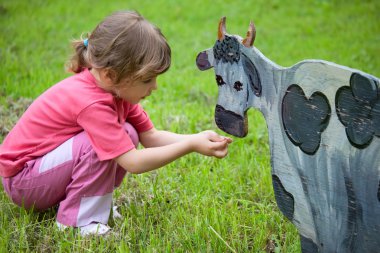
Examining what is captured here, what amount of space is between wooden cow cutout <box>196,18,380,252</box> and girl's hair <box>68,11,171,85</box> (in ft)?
0.76

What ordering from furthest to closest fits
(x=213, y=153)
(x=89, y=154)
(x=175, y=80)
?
(x=175, y=80) < (x=89, y=154) < (x=213, y=153)

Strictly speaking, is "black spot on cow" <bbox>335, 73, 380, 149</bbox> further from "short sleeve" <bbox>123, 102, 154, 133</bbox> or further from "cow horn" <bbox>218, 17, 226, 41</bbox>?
"short sleeve" <bbox>123, 102, 154, 133</bbox>

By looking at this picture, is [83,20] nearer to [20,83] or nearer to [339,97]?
[20,83]

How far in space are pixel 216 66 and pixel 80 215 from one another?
3.06 feet

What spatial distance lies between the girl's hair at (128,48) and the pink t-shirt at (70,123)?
13cm

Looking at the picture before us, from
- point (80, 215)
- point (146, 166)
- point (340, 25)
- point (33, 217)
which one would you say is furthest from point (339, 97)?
point (340, 25)

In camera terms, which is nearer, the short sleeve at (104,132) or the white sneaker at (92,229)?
the short sleeve at (104,132)

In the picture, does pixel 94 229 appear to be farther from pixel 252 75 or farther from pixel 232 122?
pixel 252 75

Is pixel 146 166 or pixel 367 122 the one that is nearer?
pixel 367 122

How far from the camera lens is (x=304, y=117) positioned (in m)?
1.66

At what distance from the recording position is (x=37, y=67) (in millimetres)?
4570

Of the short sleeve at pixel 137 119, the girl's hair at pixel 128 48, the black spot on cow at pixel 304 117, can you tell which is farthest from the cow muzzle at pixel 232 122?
the short sleeve at pixel 137 119

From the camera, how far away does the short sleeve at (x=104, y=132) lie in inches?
79.0

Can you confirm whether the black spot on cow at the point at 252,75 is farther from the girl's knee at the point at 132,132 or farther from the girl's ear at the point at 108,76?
the girl's knee at the point at 132,132
